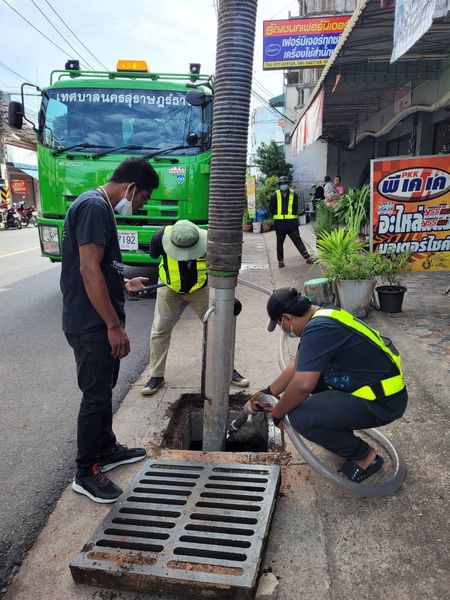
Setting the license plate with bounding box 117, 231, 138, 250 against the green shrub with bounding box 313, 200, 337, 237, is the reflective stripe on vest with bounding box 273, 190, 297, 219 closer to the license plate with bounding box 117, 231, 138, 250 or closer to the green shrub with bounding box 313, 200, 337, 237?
the green shrub with bounding box 313, 200, 337, 237

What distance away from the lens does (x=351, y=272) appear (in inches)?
221

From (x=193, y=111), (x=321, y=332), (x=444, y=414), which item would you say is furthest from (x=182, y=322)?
(x=321, y=332)

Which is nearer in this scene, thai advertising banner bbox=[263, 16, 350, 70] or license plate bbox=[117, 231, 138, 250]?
license plate bbox=[117, 231, 138, 250]

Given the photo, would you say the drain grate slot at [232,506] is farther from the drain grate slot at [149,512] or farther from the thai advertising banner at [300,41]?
the thai advertising banner at [300,41]

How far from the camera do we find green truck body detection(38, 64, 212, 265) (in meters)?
6.13

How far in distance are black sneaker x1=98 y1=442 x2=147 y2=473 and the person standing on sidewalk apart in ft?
0.31

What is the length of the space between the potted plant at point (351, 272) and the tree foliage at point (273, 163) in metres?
19.8

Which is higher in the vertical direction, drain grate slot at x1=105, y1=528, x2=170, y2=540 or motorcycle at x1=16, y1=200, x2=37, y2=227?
motorcycle at x1=16, y1=200, x2=37, y2=227

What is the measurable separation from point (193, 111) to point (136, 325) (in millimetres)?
2920

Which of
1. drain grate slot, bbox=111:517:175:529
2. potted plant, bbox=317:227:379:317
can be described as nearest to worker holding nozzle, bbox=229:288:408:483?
drain grate slot, bbox=111:517:175:529

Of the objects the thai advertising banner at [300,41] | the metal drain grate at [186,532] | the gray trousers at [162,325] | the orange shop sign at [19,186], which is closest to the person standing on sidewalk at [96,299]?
the metal drain grate at [186,532]

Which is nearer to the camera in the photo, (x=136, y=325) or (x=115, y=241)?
(x=115, y=241)

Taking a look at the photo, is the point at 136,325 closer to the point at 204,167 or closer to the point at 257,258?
the point at 204,167

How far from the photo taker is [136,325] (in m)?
5.98
